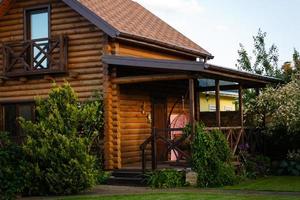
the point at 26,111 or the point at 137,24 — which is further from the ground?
the point at 137,24

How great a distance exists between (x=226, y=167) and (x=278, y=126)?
408 cm

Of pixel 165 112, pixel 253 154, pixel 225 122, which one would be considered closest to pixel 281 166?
pixel 253 154

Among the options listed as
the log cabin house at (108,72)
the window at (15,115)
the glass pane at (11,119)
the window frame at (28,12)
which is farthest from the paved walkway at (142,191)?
the window frame at (28,12)

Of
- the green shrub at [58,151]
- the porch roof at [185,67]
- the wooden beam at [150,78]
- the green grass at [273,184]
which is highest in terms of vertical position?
the porch roof at [185,67]

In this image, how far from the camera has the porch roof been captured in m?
15.4

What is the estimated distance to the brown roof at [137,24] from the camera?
61.9 ft

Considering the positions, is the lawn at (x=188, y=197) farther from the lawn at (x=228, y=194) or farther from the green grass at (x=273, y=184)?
the green grass at (x=273, y=184)

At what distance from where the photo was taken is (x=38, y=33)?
20.0m

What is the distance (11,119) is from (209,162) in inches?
317

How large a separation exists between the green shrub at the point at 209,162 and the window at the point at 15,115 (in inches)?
263

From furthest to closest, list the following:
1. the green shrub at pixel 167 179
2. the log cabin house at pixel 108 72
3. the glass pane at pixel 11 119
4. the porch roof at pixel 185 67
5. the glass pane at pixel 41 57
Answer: the glass pane at pixel 11 119, the glass pane at pixel 41 57, the log cabin house at pixel 108 72, the green shrub at pixel 167 179, the porch roof at pixel 185 67

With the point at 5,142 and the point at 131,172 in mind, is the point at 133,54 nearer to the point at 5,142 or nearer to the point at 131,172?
the point at 131,172

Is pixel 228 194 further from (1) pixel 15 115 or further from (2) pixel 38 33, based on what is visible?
(2) pixel 38 33

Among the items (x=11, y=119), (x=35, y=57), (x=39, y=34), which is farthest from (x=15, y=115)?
(x=39, y=34)
